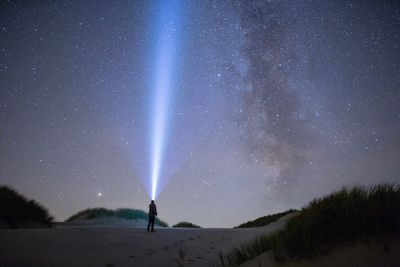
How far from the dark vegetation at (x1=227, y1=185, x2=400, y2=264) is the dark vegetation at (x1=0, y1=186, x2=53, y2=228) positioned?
12.0 metres

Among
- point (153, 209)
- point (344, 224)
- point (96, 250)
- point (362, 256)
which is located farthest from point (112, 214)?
point (362, 256)

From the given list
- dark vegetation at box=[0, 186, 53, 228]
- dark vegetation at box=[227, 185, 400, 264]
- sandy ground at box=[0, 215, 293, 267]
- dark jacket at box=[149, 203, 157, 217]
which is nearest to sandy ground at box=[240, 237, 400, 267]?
dark vegetation at box=[227, 185, 400, 264]

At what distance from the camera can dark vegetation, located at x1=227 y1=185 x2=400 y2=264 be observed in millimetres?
5113

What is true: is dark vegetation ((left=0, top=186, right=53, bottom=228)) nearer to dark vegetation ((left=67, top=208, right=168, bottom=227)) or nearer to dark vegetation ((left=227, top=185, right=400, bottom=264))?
dark vegetation ((left=67, top=208, right=168, bottom=227))

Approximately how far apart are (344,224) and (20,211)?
14166mm

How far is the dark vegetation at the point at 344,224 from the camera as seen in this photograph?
511 cm

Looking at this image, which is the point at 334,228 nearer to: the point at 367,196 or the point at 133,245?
the point at 367,196

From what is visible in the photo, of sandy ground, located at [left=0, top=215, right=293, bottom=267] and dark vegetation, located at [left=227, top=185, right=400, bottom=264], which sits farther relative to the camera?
sandy ground, located at [left=0, top=215, right=293, bottom=267]

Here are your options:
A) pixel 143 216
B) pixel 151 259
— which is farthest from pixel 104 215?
pixel 151 259

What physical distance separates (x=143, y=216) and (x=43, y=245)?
2147 cm

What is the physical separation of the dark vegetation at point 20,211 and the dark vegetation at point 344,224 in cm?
1203

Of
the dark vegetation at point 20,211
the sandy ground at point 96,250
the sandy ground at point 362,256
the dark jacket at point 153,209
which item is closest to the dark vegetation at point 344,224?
the sandy ground at point 362,256

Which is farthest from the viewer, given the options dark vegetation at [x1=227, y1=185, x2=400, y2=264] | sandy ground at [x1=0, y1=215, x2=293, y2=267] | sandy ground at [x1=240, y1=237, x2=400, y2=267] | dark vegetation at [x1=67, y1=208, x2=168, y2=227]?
dark vegetation at [x1=67, y1=208, x2=168, y2=227]

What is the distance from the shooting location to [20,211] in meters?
14.4
